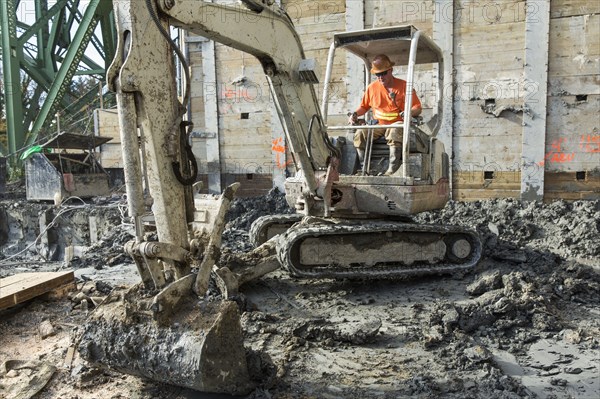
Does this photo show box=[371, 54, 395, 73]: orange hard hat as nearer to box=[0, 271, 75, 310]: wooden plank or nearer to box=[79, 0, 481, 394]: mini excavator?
box=[79, 0, 481, 394]: mini excavator

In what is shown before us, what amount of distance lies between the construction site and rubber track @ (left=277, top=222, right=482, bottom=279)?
0.03m

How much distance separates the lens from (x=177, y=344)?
284 centimetres

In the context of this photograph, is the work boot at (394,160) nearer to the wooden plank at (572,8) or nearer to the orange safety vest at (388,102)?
the orange safety vest at (388,102)

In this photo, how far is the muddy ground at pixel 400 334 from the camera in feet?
10.5

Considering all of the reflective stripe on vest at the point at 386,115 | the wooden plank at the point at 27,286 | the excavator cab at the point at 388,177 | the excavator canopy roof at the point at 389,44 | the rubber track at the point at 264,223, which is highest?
the excavator canopy roof at the point at 389,44

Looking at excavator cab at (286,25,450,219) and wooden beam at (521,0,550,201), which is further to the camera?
wooden beam at (521,0,550,201)

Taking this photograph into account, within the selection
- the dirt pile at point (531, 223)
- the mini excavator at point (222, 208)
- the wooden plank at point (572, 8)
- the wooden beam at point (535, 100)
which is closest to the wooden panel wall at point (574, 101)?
the wooden plank at point (572, 8)

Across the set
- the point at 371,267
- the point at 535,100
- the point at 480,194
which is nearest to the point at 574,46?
the point at 535,100

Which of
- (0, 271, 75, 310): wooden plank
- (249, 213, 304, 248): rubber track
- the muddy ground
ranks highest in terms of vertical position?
(249, 213, 304, 248): rubber track

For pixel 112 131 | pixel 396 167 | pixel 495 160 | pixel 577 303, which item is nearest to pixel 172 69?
pixel 396 167

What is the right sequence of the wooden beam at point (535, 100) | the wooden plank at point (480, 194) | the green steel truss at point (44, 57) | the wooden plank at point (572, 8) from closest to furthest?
the wooden plank at point (572, 8)
the wooden beam at point (535, 100)
the wooden plank at point (480, 194)
the green steel truss at point (44, 57)

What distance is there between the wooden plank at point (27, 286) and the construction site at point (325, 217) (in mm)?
30

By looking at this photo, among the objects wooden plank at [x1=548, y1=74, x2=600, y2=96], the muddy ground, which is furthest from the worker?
wooden plank at [x1=548, y1=74, x2=600, y2=96]

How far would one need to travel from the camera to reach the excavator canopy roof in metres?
5.27
